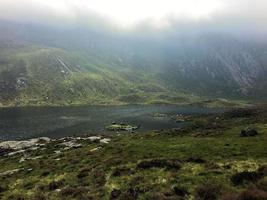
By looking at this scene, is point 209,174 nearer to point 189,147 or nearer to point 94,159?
point 189,147

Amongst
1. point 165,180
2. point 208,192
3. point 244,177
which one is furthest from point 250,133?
→ point 208,192

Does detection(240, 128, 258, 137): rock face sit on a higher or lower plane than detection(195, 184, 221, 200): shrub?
lower

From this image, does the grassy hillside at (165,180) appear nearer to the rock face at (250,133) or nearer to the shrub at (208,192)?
the shrub at (208,192)

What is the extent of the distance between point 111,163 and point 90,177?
7.39 metres

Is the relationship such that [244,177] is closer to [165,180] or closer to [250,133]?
[165,180]

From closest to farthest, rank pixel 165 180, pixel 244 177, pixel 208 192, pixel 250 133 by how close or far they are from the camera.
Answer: pixel 208 192 < pixel 244 177 < pixel 165 180 < pixel 250 133

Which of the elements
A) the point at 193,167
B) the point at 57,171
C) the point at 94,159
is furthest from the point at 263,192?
the point at 94,159

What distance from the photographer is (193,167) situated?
111ft

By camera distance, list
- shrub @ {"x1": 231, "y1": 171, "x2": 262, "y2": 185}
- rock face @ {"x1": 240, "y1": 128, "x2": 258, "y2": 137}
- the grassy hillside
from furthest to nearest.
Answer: rock face @ {"x1": 240, "y1": 128, "x2": 258, "y2": 137} → shrub @ {"x1": 231, "y1": 171, "x2": 262, "y2": 185} → the grassy hillside

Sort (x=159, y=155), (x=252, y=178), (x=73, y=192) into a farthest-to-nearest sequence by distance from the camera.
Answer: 1. (x=159, y=155)
2. (x=73, y=192)
3. (x=252, y=178)

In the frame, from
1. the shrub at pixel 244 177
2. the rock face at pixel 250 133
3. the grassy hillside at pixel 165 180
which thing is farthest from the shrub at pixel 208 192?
the rock face at pixel 250 133

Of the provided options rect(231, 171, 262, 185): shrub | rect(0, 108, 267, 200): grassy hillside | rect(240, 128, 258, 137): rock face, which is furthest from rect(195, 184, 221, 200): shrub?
rect(240, 128, 258, 137): rock face

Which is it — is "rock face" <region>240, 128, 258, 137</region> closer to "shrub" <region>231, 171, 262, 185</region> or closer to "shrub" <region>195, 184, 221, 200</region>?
"shrub" <region>231, 171, 262, 185</region>

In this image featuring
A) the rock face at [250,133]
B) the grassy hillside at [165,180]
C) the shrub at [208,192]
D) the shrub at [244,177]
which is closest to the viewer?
the shrub at [208,192]
